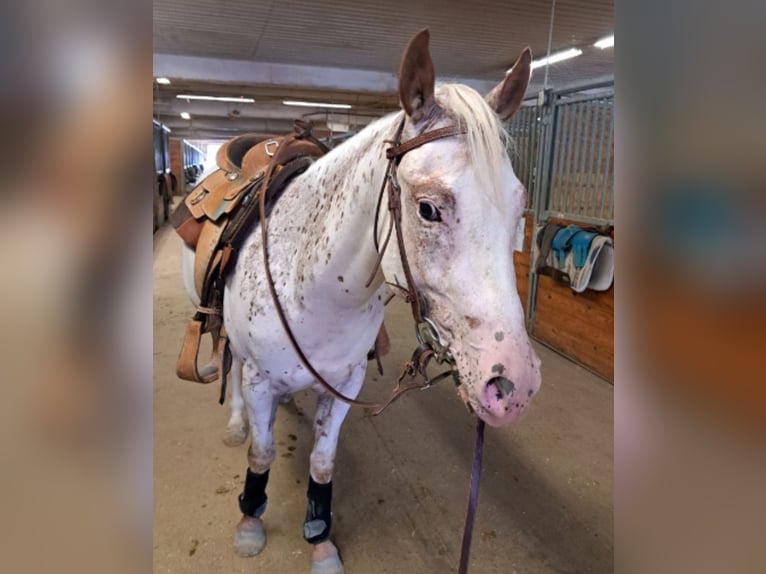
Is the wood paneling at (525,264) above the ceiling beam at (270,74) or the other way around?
the other way around

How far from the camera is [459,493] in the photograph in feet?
6.49

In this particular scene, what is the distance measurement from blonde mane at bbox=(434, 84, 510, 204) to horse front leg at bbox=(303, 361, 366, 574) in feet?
2.98

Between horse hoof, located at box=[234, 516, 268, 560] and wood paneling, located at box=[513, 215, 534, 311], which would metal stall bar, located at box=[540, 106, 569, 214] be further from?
horse hoof, located at box=[234, 516, 268, 560]

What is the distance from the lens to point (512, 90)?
99cm

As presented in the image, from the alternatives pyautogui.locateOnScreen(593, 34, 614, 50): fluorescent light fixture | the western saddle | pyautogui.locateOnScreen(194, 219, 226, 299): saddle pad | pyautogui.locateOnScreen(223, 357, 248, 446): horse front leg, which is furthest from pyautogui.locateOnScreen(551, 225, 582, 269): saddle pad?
pyautogui.locateOnScreen(593, 34, 614, 50): fluorescent light fixture

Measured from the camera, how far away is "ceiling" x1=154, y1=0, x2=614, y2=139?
463cm

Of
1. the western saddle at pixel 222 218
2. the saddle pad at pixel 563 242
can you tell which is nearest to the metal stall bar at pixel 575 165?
the saddle pad at pixel 563 242

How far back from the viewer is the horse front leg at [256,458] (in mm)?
1485

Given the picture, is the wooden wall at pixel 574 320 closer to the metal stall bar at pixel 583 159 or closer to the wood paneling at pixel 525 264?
the wood paneling at pixel 525 264

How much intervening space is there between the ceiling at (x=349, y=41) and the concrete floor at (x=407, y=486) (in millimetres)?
2743

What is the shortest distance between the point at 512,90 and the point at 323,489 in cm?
132

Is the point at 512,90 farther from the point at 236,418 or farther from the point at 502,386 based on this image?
the point at 236,418
